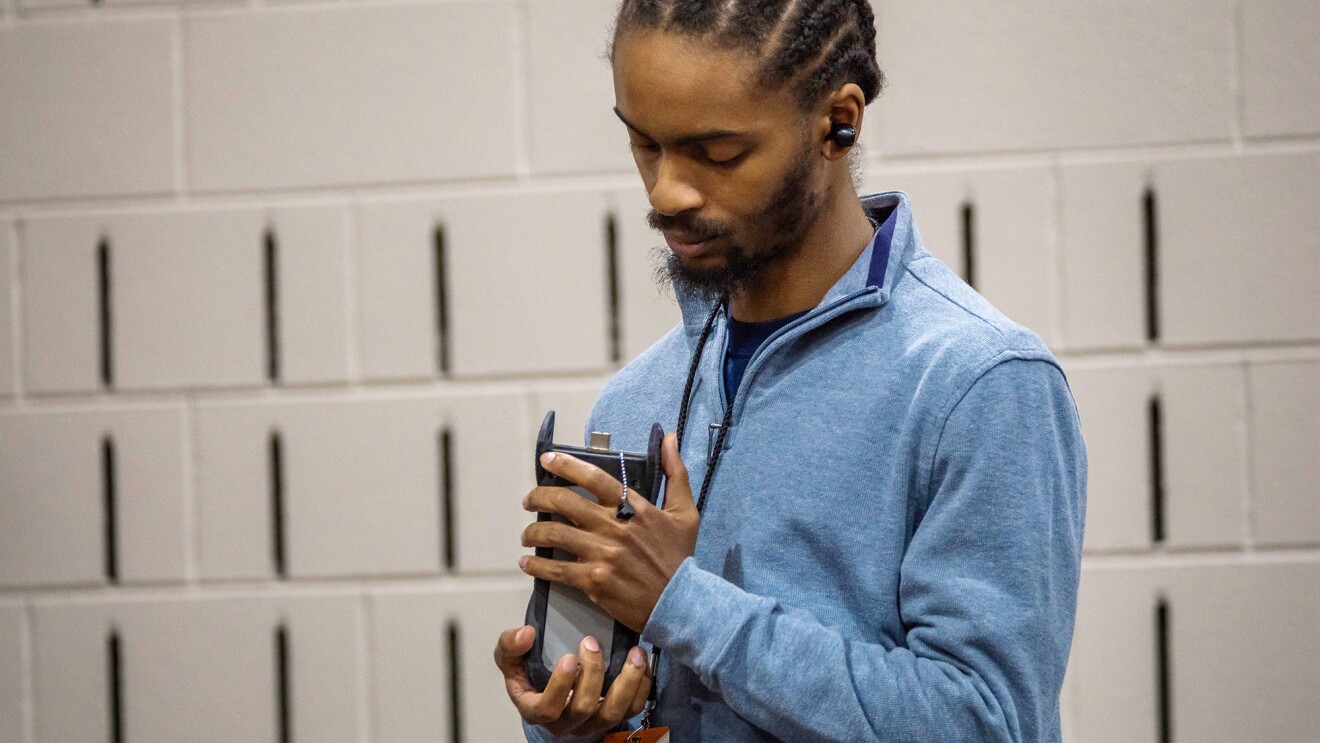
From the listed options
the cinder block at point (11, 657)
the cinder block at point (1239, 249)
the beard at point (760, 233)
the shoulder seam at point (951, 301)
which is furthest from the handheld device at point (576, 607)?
the cinder block at point (11, 657)

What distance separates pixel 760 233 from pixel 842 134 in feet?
0.33

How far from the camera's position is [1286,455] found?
6.29 ft

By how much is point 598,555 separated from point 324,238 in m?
1.40

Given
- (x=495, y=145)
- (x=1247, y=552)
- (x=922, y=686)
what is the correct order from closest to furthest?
(x=922, y=686) → (x=1247, y=552) → (x=495, y=145)

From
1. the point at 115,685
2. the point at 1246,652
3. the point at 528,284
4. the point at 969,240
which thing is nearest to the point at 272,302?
the point at 528,284

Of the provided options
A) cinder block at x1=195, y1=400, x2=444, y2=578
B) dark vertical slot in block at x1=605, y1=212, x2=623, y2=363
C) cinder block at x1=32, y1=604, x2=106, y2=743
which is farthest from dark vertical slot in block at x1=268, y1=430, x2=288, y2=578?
dark vertical slot in block at x1=605, y1=212, x2=623, y2=363

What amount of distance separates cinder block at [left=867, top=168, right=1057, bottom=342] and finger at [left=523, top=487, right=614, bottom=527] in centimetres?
125

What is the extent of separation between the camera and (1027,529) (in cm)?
83

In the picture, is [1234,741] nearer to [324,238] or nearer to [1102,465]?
[1102,465]

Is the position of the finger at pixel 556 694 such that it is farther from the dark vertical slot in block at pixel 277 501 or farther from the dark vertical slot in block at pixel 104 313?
the dark vertical slot in block at pixel 104 313

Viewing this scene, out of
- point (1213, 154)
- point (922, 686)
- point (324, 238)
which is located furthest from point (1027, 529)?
point (324, 238)

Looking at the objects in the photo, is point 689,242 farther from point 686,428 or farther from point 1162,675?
point 1162,675

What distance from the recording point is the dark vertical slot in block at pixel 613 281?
6.70ft

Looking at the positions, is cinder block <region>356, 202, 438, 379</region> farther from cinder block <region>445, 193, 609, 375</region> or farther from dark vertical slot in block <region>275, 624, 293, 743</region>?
dark vertical slot in block <region>275, 624, 293, 743</region>
